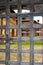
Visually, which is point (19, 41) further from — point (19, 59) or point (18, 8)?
point (18, 8)

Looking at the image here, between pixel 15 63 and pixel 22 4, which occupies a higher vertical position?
pixel 22 4

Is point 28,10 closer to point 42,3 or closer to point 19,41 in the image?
point 42,3

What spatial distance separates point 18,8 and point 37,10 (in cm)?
30

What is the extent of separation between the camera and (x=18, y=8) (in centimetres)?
240

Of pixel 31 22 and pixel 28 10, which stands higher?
pixel 28 10

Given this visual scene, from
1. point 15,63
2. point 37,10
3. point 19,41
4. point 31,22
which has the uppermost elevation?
point 37,10

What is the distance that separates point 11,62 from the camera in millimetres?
2436

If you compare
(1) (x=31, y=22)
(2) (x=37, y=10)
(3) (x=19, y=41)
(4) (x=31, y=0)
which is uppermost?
(4) (x=31, y=0)

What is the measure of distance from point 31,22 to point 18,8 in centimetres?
30

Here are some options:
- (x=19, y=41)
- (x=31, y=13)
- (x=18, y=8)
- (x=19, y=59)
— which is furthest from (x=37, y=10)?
(x=19, y=59)

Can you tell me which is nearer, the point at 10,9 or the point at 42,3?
the point at 42,3

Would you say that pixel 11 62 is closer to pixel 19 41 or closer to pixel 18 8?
pixel 19 41

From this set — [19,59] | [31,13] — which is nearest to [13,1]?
[31,13]

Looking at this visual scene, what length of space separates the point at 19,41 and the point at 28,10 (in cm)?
51
